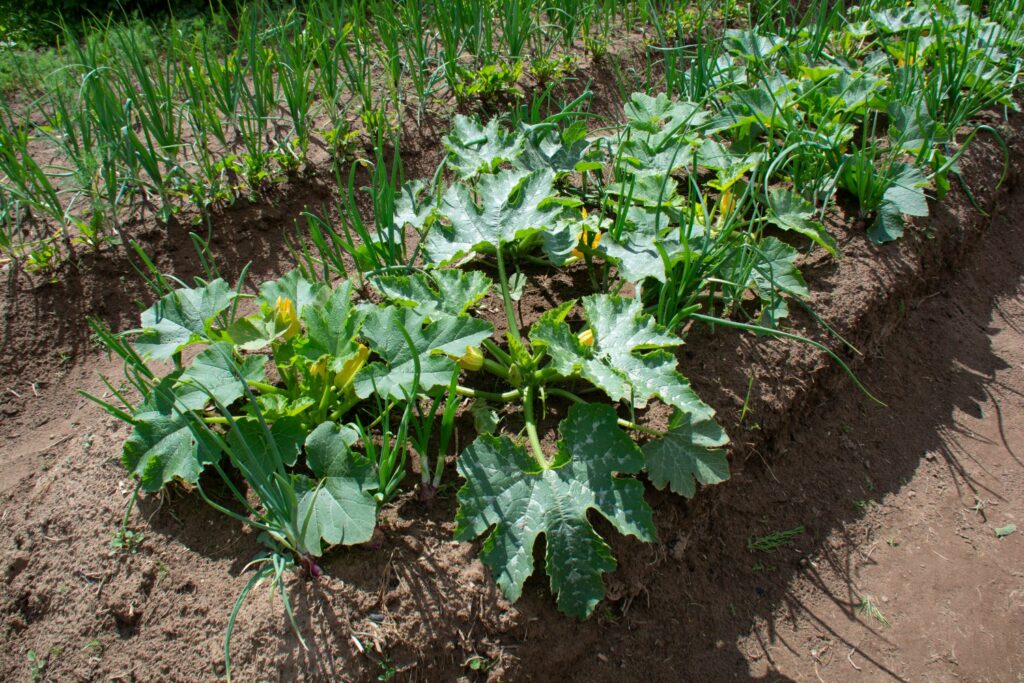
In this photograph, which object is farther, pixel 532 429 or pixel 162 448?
pixel 532 429

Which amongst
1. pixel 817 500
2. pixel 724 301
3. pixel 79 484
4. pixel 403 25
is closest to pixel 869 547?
pixel 817 500

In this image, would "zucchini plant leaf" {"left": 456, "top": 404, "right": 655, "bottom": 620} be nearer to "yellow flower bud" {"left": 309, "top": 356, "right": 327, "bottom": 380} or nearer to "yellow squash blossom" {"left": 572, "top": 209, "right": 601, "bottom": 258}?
"yellow flower bud" {"left": 309, "top": 356, "right": 327, "bottom": 380}

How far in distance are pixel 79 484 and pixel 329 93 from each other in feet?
5.55

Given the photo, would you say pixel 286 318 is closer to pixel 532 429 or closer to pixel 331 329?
pixel 331 329

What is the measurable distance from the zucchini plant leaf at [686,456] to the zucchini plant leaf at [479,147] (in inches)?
40.2

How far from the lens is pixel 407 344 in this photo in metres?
1.75

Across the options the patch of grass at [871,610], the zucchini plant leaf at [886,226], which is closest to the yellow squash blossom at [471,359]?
the patch of grass at [871,610]

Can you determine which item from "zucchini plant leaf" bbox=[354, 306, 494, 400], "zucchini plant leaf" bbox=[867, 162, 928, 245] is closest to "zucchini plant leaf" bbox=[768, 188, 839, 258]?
"zucchini plant leaf" bbox=[867, 162, 928, 245]

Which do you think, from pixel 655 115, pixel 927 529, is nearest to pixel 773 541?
pixel 927 529

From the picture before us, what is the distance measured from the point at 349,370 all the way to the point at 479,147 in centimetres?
99

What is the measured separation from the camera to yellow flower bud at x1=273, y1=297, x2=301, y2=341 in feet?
5.94

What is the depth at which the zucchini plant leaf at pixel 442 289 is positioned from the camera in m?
1.87

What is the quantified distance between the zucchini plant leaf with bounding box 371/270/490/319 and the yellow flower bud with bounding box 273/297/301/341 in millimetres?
223

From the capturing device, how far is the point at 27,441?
2275 mm
